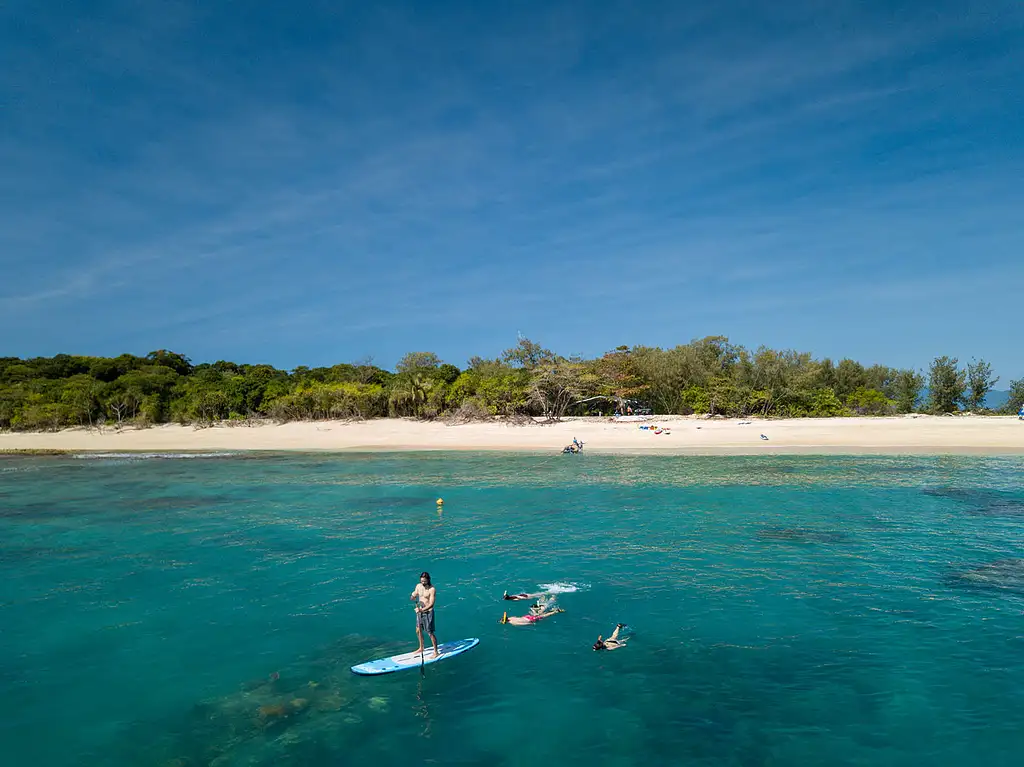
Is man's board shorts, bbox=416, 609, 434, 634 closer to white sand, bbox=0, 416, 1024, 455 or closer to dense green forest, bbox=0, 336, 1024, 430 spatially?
white sand, bbox=0, 416, 1024, 455

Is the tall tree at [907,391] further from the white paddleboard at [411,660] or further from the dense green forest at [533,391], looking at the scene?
the white paddleboard at [411,660]

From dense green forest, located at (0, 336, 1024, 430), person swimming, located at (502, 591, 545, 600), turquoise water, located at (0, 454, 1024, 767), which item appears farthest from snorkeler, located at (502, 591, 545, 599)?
dense green forest, located at (0, 336, 1024, 430)

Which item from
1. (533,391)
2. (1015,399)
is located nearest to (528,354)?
(533,391)

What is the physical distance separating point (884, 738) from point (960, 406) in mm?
73083

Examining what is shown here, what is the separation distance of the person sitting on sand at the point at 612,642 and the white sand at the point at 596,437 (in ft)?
110

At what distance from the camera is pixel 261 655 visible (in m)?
13.3

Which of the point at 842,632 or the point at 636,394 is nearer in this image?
the point at 842,632

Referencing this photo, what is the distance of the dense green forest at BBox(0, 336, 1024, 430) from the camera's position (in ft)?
216

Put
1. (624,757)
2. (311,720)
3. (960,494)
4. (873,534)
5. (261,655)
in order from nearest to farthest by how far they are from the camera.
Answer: (624,757) → (311,720) → (261,655) → (873,534) → (960,494)

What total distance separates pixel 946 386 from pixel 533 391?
45928mm

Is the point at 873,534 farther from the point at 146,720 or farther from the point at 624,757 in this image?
the point at 146,720

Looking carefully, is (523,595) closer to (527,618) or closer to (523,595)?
(523,595)

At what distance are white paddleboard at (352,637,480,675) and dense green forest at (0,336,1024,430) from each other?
5185cm

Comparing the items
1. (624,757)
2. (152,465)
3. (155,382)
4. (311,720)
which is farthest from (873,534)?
(155,382)
